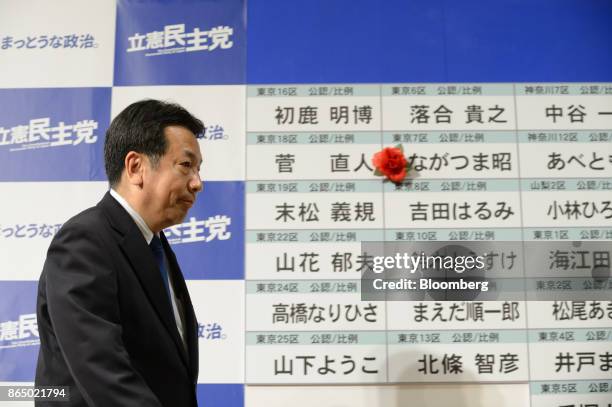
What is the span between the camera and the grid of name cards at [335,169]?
2.14 meters

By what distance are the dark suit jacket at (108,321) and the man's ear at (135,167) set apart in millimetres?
72

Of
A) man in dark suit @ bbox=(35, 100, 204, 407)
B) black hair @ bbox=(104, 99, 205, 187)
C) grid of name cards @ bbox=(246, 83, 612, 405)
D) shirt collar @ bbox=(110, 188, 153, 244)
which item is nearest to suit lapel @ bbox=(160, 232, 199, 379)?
man in dark suit @ bbox=(35, 100, 204, 407)

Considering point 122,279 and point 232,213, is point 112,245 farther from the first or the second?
point 232,213

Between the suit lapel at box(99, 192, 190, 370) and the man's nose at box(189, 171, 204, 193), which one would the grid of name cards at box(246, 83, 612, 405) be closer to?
the man's nose at box(189, 171, 204, 193)

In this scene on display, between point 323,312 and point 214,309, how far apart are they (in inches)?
14.8

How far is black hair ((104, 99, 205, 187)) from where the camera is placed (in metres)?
1.38

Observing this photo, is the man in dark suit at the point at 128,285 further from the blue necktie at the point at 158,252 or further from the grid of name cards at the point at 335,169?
the grid of name cards at the point at 335,169

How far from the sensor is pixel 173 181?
1396mm

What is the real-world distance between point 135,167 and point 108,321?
0.37m

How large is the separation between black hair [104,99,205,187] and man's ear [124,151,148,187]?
0.04 feet

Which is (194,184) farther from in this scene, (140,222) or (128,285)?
(128,285)

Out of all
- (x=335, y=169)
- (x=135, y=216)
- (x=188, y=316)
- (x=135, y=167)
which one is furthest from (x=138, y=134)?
(x=335, y=169)

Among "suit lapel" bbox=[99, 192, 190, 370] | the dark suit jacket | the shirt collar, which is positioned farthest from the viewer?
the shirt collar

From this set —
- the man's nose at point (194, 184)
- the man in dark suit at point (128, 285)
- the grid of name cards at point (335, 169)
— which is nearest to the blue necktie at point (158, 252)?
the man in dark suit at point (128, 285)
